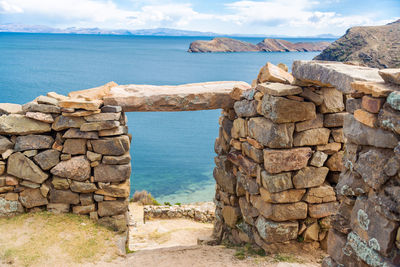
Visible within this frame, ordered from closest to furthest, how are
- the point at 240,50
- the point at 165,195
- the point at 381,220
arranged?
the point at 381,220, the point at 165,195, the point at 240,50

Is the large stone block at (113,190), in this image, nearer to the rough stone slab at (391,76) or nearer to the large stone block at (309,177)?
the large stone block at (309,177)

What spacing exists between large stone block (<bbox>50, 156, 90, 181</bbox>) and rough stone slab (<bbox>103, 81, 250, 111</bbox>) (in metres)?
1.11

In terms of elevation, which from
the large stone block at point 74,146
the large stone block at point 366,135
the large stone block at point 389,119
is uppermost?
the large stone block at point 389,119

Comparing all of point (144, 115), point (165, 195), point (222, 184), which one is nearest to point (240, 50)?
point (144, 115)

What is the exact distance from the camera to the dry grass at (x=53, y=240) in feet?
19.6

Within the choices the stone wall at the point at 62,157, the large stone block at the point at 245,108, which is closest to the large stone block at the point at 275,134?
the large stone block at the point at 245,108

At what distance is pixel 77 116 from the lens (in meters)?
6.71

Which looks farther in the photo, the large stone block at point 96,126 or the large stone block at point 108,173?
the large stone block at point 108,173

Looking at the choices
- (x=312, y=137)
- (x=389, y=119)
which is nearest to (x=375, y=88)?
(x=389, y=119)

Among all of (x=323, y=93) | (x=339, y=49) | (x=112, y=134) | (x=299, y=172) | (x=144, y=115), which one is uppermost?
(x=339, y=49)

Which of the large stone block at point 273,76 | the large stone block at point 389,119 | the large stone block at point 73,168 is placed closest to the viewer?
the large stone block at point 389,119

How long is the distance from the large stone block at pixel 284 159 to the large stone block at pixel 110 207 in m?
2.76

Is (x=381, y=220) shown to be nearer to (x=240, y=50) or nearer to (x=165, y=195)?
(x=165, y=195)

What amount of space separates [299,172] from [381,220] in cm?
310
